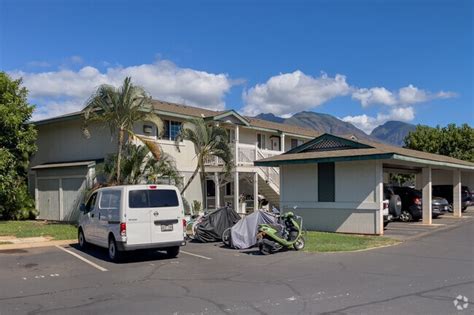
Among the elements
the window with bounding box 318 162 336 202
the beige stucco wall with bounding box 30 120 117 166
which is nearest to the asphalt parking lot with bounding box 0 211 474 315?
the window with bounding box 318 162 336 202

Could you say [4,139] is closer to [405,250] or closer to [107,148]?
[107,148]

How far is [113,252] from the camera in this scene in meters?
12.3

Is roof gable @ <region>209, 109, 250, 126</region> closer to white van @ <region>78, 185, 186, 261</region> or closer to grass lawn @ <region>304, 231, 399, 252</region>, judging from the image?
grass lawn @ <region>304, 231, 399, 252</region>

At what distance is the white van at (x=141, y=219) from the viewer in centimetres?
1196

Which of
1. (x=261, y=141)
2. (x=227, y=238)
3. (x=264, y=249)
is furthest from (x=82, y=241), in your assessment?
(x=261, y=141)

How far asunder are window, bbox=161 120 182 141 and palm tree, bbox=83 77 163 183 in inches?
169

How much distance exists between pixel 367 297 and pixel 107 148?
1750 centimetres

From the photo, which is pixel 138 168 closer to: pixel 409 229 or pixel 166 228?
pixel 166 228

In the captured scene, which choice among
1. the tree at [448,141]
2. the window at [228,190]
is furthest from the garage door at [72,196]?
the tree at [448,141]

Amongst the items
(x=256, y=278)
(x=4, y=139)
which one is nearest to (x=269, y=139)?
(x=4, y=139)

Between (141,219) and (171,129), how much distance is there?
44.3ft

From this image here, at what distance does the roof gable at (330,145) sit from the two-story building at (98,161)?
548 cm

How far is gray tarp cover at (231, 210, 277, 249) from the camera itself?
14.8 m

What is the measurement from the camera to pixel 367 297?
26.0 ft
